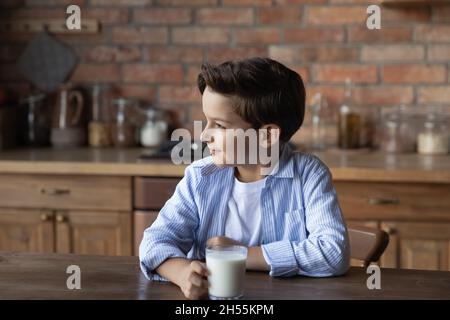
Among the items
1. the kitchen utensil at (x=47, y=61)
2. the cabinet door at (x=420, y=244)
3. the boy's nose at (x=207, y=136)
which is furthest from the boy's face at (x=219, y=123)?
the kitchen utensil at (x=47, y=61)

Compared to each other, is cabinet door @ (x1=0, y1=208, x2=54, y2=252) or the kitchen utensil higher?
the kitchen utensil

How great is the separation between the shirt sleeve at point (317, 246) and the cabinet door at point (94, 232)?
57.8 inches

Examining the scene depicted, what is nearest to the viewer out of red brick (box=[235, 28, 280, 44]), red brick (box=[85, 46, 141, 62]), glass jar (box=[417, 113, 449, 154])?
glass jar (box=[417, 113, 449, 154])

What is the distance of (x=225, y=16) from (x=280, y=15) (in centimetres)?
25

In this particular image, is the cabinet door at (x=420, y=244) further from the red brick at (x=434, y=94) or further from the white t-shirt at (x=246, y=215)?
the white t-shirt at (x=246, y=215)

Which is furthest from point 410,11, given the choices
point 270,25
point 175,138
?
point 175,138

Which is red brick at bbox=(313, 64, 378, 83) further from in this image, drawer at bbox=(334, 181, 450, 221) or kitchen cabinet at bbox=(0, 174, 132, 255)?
kitchen cabinet at bbox=(0, 174, 132, 255)

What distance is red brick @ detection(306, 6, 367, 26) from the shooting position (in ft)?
10.6

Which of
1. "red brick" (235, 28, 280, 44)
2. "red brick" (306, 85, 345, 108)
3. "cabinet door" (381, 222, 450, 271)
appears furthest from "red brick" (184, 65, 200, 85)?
"cabinet door" (381, 222, 450, 271)

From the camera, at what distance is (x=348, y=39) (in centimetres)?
326

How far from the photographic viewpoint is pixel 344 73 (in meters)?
3.28

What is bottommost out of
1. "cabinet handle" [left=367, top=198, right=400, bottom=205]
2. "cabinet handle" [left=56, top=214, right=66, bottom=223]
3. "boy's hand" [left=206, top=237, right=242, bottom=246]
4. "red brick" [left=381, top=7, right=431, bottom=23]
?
"cabinet handle" [left=56, top=214, right=66, bottom=223]

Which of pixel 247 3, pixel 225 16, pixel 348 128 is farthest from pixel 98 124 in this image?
pixel 348 128

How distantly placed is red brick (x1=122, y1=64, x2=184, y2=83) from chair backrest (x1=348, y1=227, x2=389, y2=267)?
182 cm
